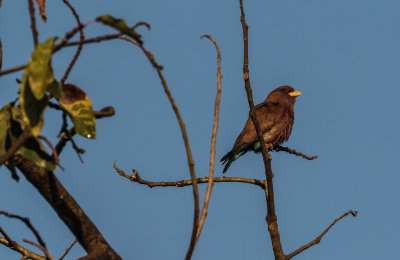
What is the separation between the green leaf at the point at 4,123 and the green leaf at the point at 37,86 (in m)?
0.29

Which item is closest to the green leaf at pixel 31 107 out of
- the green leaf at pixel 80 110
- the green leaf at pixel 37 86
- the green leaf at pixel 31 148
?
the green leaf at pixel 37 86

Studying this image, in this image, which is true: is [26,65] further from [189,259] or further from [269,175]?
→ [269,175]

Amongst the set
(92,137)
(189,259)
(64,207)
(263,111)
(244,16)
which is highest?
(263,111)

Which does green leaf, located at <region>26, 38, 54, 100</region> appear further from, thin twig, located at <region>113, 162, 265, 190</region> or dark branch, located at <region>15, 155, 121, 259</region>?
thin twig, located at <region>113, 162, 265, 190</region>

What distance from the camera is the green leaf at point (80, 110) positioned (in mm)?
1766

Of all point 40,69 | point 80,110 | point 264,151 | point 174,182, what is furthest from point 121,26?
point 174,182

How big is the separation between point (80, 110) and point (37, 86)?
354 millimetres

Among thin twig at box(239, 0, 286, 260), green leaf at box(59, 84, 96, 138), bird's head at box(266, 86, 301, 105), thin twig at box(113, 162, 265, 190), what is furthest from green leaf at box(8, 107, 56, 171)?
bird's head at box(266, 86, 301, 105)

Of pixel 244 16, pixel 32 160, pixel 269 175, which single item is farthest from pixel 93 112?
pixel 269 175

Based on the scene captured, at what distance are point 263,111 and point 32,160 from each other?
27.2 feet

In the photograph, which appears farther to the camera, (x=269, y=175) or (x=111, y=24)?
(x=269, y=175)

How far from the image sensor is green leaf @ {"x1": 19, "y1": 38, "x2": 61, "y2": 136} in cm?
139

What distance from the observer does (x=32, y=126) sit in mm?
1457

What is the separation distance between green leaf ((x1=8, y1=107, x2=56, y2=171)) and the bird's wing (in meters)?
7.55
